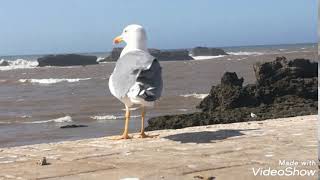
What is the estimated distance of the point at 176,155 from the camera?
6.19 meters

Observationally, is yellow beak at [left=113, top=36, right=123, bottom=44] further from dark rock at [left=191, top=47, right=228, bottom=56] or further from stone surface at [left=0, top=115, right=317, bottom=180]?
dark rock at [left=191, top=47, right=228, bottom=56]

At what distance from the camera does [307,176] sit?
488 cm

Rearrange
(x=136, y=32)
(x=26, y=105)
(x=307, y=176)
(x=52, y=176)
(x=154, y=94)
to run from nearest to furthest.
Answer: (x=307, y=176), (x=52, y=176), (x=154, y=94), (x=136, y=32), (x=26, y=105)

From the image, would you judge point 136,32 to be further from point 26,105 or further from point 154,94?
point 26,105

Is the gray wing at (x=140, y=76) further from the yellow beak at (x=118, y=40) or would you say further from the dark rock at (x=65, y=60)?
the dark rock at (x=65, y=60)

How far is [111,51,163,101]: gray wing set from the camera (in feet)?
23.2

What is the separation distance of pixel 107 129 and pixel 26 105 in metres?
9.42

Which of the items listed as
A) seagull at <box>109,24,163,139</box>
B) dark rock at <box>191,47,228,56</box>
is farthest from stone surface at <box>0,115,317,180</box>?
dark rock at <box>191,47,228,56</box>

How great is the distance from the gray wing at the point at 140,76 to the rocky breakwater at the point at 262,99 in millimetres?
4605

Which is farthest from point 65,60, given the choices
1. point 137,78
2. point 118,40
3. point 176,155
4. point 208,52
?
point 176,155

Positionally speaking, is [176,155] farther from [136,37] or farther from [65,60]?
[65,60]

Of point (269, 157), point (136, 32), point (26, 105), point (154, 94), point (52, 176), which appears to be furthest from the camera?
point (26, 105)

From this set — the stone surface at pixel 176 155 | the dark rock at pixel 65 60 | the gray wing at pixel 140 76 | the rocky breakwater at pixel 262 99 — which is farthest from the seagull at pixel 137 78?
the dark rock at pixel 65 60

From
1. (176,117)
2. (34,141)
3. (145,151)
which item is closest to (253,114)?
(176,117)
